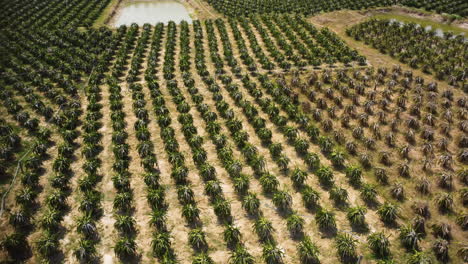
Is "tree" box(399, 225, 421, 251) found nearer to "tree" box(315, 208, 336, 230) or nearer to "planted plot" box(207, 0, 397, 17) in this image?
"tree" box(315, 208, 336, 230)

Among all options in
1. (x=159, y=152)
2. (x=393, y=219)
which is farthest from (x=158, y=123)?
(x=393, y=219)

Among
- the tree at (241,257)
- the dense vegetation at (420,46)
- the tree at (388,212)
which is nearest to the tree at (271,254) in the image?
the tree at (241,257)

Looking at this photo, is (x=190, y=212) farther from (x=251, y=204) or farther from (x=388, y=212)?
(x=388, y=212)

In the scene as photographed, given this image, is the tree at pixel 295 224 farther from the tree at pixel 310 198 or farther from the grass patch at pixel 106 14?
the grass patch at pixel 106 14

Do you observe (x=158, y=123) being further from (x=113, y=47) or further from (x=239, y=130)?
(x=113, y=47)

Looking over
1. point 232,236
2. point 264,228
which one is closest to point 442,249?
point 264,228

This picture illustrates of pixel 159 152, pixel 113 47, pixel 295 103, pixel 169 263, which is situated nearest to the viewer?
pixel 169 263
